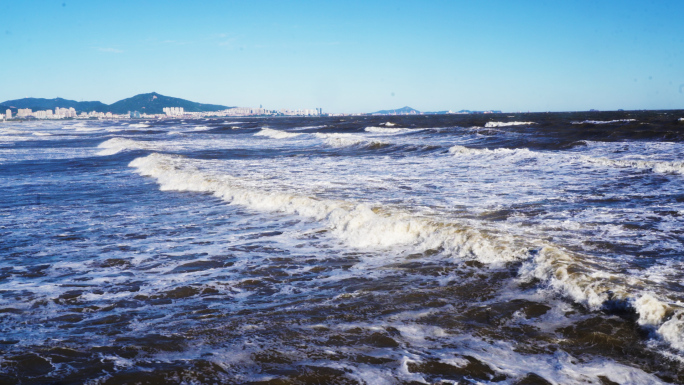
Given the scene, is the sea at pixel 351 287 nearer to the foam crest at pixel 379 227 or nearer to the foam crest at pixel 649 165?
the foam crest at pixel 379 227

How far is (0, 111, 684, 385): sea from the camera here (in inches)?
163

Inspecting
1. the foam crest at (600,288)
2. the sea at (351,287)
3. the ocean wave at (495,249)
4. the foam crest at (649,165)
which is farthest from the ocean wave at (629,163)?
the foam crest at (600,288)

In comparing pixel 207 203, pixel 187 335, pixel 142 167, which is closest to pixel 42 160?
pixel 142 167

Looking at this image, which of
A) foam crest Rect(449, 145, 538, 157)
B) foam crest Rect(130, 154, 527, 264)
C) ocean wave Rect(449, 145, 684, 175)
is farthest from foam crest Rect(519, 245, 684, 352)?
foam crest Rect(449, 145, 538, 157)

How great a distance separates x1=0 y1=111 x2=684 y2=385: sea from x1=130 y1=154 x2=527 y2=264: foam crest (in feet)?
0.16

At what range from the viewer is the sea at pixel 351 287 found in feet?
13.6

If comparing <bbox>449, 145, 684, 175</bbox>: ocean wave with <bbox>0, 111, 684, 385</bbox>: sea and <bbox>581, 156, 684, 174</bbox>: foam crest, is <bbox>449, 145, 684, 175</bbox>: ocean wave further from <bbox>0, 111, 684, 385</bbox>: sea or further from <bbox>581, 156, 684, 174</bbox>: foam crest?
<bbox>0, 111, 684, 385</bbox>: sea

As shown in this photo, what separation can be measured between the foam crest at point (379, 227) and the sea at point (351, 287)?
0.05m

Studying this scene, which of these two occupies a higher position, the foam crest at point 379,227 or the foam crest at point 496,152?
the foam crest at point 496,152

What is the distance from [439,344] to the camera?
4.54 metres

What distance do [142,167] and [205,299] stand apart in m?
19.4

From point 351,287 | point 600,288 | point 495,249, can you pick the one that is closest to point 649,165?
point 495,249

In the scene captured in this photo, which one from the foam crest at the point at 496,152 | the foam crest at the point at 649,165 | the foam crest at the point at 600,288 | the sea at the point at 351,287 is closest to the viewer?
the sea at the point at 351,287

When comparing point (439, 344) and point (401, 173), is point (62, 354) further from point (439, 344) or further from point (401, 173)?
point (401, 173)
